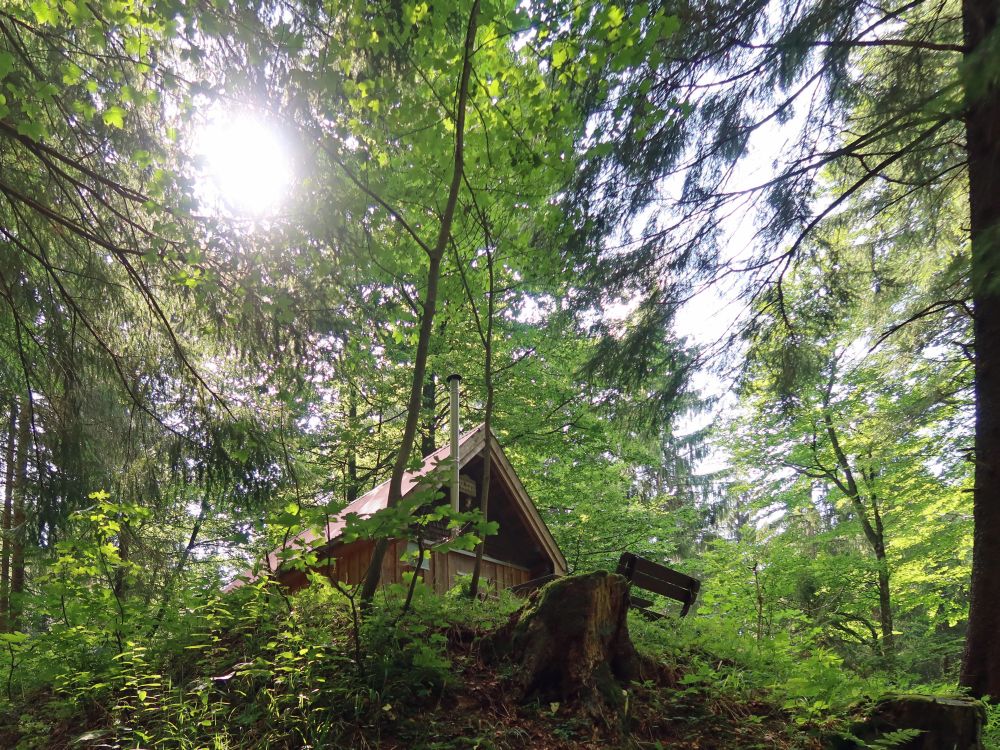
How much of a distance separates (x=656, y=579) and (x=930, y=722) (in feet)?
9.62

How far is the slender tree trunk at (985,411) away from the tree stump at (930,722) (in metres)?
1.67

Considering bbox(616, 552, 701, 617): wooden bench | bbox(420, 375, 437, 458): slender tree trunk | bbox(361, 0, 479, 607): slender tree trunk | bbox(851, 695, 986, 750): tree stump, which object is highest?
bbox(420, 375, 437, 458): slender tree trunk

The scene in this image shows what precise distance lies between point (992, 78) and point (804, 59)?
3.04 meters

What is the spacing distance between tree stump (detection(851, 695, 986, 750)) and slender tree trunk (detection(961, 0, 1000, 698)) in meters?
1.67

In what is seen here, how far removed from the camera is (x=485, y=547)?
990 centimetres

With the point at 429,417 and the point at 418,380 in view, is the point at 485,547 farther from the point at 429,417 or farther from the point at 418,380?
the point at 418,380

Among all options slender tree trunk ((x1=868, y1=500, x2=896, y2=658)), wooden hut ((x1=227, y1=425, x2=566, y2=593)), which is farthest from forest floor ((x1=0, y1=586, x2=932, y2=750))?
slender tree trunk ((x1=868, y1=500, x2=896, y2=658))

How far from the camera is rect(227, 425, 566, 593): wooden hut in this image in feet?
28.3

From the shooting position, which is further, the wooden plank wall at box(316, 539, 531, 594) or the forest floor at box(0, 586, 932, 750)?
the wooden plank wall at box(316, 539, 531, 594)

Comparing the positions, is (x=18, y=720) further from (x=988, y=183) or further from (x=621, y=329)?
(x=988, y=183)

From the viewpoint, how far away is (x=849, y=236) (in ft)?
22.7

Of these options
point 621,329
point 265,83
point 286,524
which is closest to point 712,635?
point 621,329

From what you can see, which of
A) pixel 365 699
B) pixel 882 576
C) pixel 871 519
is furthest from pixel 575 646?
pixel 871 519

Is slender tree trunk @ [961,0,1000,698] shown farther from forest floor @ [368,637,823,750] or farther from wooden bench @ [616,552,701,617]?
wooden bench @ [616,552,701,617]
